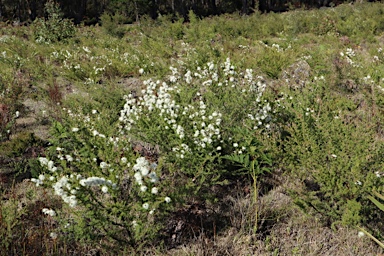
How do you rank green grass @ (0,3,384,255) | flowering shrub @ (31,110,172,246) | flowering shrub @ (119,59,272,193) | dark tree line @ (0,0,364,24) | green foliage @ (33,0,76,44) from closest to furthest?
1. flowering shrub @ (31,110,172,246)
2. green grass @ (0,3,384,255)
3. flowering shrub @ (119,59,272,193)
4. green foliage @ (33,0,76,44)
5. dark tree line @ (0,0,364,24)

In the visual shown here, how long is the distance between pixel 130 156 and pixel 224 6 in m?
31.2

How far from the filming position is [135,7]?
1128 inches

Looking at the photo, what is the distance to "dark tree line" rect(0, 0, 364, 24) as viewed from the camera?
30188 mm

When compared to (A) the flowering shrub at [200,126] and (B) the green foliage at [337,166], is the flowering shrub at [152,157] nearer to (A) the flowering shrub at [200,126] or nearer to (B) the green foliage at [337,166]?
(A) the flowering shrub at [200,126]

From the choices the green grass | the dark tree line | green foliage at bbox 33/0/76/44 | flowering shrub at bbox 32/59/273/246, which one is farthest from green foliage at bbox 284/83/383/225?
the dark tree line

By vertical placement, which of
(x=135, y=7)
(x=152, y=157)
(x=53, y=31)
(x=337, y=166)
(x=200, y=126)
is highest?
(x=135, y=7)

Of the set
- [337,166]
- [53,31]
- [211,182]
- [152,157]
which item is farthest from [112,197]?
[53,31]

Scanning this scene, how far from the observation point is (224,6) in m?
31.3

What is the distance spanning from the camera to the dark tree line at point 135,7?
30188mm

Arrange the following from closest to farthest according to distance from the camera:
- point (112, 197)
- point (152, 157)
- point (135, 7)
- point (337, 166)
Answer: point (112, 197)
point (337, 166)
point (152, 157)
point (135, 7)

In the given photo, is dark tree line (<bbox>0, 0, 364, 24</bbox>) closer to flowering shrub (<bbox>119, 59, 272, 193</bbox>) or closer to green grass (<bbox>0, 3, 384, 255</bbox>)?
green grass (<bbox>0, 3, 384, 255</bbox>)

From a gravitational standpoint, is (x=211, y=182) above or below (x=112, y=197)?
below

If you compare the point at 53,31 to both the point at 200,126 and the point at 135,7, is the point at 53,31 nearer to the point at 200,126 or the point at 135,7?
the point at 200,126

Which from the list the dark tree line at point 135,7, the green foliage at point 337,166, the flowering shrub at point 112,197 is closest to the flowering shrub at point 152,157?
the flowering shrub at point 112,197
